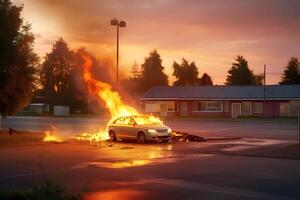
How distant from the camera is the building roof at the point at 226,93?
67.6 m

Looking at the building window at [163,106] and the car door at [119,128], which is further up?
the building window at [163,106]

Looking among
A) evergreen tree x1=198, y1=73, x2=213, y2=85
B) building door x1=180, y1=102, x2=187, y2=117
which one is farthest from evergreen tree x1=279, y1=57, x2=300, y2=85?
building door x1=180, y1=102, x2=187, y2=117

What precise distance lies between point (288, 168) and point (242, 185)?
3.93 metres

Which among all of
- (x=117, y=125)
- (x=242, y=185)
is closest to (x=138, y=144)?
(x=117, y=125)

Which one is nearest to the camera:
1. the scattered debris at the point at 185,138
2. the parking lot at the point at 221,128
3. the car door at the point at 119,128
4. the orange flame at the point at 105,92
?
the scattered debris at the point at 185,138

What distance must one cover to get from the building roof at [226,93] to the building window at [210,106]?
0.87 metres

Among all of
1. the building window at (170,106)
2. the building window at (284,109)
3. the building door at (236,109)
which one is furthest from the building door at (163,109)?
the building window at (284,109)

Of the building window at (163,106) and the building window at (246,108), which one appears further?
the building window at (163,106)

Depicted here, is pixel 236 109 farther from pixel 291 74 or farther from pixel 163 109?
pixel 291 74

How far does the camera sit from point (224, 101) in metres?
69.9

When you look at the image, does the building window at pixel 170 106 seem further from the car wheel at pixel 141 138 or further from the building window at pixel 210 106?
the car wheel at pixel 141 138

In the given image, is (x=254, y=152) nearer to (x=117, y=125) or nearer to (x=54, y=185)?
(x=117, y=125)

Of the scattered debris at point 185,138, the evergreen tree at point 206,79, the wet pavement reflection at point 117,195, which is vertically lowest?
the wet pavement reflection at point 117,195

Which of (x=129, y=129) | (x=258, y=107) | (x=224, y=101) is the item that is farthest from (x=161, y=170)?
(x=224, y=101)
